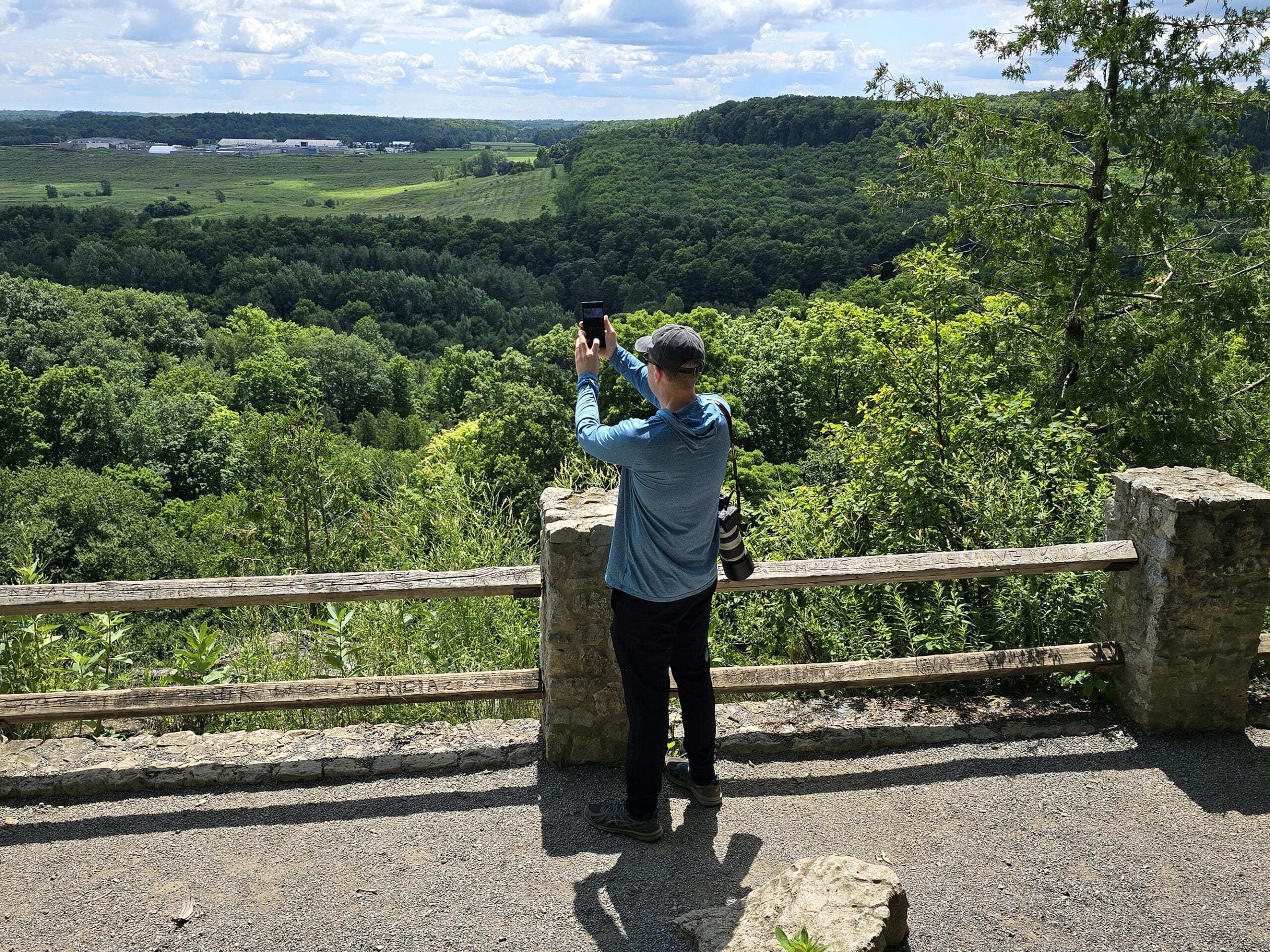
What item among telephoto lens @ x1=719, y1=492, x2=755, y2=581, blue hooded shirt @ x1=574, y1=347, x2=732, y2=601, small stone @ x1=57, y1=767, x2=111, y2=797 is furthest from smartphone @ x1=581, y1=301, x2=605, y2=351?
small stone @ x1=57, y1=767, x2=111, y2=797

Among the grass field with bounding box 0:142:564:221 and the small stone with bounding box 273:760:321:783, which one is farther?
the grass field with bounding box 0:142:564:221

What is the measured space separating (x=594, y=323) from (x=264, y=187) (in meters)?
194

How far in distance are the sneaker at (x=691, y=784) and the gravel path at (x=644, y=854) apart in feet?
0.21

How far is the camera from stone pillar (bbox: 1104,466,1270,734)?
4.16 meters

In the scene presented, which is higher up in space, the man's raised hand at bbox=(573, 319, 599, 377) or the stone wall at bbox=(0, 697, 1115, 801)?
the man's raised hand at bbox=(573, 319, 599, 377)

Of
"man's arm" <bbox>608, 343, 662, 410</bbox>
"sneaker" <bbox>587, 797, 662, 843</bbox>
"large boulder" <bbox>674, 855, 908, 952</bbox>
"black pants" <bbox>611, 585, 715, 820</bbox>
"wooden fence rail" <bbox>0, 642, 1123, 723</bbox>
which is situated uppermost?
"man's arm" <bbox>608, 343, 662, 410</bbox>

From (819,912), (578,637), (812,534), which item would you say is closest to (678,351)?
(578,637)

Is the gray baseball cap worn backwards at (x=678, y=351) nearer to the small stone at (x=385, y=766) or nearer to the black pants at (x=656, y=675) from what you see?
the black pants at (x=656, y=675)

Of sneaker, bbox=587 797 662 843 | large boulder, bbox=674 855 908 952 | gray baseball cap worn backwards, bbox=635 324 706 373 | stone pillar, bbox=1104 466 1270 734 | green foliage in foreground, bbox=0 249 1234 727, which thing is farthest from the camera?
green foliage in foreground, bbox=0 249 1234 727

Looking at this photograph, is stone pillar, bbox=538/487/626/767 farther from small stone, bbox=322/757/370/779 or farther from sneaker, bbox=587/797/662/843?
small stone, bbox=322/757/370/779

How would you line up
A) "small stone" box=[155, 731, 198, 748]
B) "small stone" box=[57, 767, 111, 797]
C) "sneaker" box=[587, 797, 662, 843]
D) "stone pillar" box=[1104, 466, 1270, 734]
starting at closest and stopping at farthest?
1. "sneaker" box=[587, 797, 662, 843]
2. "small stone" box=[57, 767, 111, 797]
3. "stone pillar" box=[1104, 466, 1270, 734]
4. "small stone" box=[155, 731, 198, 748]

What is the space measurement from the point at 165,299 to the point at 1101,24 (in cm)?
8766

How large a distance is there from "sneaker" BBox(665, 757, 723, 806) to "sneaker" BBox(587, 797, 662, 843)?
208mm

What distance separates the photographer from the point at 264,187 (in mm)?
176125
